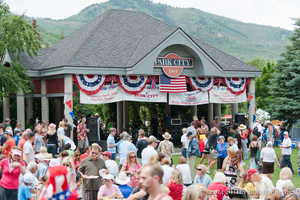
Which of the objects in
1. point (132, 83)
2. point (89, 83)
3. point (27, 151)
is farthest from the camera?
point (132, 83)

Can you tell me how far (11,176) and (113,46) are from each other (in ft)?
57.8

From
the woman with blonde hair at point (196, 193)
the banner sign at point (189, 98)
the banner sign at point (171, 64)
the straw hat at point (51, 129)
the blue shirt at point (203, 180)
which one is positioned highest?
the banner sign at point (171, 64)

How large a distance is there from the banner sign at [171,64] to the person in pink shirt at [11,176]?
52.1 feet

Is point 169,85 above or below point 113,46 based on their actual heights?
below

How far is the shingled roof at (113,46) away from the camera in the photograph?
87.8ft

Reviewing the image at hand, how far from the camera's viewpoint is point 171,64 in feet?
90.5

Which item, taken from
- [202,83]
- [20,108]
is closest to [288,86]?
[202,83]

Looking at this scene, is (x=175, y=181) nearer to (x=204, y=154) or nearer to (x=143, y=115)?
(x=204, y=154)

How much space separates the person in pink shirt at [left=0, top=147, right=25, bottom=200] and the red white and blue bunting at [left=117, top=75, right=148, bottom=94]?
14.7 metres

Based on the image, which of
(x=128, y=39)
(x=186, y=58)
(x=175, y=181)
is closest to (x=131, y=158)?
(x=175, y=181)

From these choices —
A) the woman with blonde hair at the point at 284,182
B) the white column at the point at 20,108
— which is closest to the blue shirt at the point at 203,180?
the woman with blonde hair at the point at 284,182

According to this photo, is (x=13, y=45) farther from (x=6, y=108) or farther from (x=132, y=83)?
(x=132, y=83)

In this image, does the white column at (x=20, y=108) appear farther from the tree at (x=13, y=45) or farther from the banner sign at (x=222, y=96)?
the banner sign at (x=222, y=96)

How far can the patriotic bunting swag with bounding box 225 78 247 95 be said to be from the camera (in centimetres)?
3001
